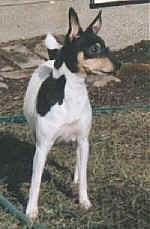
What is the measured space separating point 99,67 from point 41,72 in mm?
761

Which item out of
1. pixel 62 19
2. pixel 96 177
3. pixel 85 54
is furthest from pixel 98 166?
pixel 62 19

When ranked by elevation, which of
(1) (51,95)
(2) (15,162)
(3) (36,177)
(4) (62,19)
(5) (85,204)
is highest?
(1) (51,95)

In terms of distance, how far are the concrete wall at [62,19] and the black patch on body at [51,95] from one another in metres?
4.63

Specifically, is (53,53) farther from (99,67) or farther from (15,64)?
(15,64)

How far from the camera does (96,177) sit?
5.91 meters

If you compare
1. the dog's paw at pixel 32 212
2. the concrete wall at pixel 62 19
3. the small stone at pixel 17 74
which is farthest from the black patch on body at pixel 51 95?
the concrete wall at pixel 62 19

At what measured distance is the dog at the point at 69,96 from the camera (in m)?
4.84

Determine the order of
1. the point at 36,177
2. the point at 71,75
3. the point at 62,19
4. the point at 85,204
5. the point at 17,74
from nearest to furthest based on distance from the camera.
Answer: the point at 71,75
the point at 36,177
the point at 85,204
the point at 17,74
the point at 62,19

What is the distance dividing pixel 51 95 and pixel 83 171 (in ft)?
2.17

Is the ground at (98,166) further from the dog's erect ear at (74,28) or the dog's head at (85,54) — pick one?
the dog's erect ear at (74,28)

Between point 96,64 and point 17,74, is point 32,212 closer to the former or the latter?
point 96,64

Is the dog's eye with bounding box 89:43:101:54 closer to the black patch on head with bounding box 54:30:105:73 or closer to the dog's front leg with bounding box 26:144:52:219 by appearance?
the black patch on head with bounding box 54:30:105:73

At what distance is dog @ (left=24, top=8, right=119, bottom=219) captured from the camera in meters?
4.84

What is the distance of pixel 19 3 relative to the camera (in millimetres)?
9555
